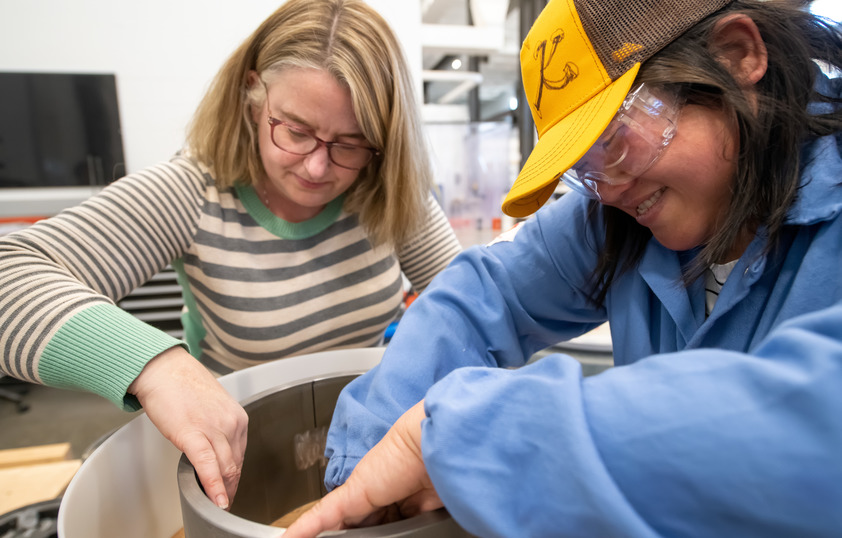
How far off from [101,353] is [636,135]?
63 cm

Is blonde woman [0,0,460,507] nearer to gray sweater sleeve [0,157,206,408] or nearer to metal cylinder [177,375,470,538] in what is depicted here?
gray sweater sleeve [0,157,206,408]

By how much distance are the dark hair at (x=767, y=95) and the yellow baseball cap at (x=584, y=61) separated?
0.06 ft

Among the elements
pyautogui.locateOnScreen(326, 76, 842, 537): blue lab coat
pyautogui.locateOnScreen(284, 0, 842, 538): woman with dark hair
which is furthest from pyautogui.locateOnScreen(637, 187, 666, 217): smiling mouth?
pyautogui.locateOnScreen(326, 76, 842, 537): blue lab coat

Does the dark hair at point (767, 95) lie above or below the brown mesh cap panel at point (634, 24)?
below

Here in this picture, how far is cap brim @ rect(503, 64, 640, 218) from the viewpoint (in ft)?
1.56

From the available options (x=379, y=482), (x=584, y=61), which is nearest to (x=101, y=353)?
(x=379, y=482)

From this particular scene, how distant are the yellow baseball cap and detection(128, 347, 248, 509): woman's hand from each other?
Answer: 41cm

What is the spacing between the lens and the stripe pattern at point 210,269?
63 centimetres

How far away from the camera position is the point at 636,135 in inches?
19.5

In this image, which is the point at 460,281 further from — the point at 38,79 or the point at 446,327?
the point at 38,79

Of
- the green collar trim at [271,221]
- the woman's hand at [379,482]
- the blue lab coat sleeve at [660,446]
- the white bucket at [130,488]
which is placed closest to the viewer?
the blue lab coat sleeve at [660,446]

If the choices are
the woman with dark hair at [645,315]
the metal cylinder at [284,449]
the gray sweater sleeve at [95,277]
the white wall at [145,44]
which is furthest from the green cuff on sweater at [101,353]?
the white wall at [145,44]

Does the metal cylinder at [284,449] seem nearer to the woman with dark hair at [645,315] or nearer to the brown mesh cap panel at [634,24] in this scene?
the woman with dark hair at [645,315]

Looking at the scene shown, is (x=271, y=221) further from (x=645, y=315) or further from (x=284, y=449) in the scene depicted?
(x=645, y=315)
